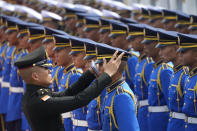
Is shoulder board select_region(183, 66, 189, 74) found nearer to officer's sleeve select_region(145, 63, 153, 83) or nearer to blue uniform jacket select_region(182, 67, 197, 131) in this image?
blue uniform jacket select_region(182, 67, 197, 131)

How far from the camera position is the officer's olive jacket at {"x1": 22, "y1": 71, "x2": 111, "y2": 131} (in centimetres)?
379

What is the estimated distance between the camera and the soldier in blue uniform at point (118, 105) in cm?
393

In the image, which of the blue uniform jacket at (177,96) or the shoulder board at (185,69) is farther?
the shoulder board at (185,69)

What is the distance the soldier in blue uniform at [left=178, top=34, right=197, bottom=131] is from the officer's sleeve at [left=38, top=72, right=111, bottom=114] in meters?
1.34

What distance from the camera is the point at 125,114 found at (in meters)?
3.93

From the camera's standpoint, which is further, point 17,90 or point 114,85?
point 17,90

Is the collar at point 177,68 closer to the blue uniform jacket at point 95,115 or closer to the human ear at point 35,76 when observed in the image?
the blue uniform jacket at point 95,115

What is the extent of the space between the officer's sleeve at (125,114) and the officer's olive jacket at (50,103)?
32 cm

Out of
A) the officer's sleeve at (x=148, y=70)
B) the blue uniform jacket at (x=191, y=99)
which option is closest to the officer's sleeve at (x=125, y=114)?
the blue uniform jacket at (x=191, y=99)

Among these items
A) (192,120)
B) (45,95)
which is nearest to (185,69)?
(192,120)

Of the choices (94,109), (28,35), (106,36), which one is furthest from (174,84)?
(28,35)

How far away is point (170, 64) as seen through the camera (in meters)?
5.96

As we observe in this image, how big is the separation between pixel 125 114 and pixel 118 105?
0.15m

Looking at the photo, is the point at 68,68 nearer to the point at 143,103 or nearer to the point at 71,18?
the point at 143,103
